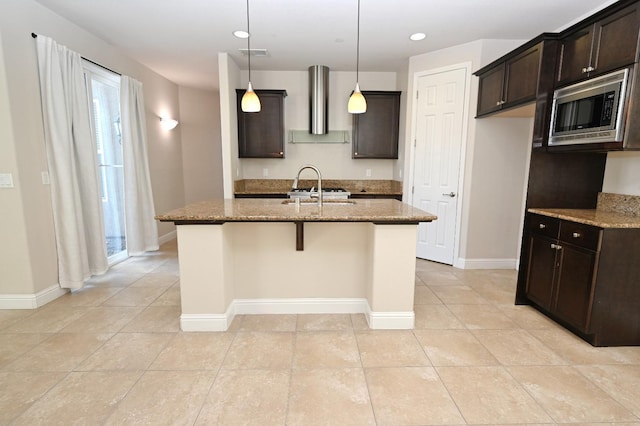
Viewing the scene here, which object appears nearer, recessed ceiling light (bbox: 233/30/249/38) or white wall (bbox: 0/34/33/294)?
white wall (bbox: 0/34/33/294)

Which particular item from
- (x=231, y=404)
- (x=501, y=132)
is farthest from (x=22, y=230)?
(x=501, y=132)

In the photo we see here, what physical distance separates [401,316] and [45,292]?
10.3 feet

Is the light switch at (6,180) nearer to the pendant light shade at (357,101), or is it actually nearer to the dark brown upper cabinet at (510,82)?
the pendant light shade at (357,101)

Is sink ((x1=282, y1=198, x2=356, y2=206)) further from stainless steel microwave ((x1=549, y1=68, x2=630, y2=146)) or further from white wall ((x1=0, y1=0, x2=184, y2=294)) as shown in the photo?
white wall ((x1=0, y1=0, x2=184, y2=294))

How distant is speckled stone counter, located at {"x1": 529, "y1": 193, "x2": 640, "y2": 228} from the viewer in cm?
205

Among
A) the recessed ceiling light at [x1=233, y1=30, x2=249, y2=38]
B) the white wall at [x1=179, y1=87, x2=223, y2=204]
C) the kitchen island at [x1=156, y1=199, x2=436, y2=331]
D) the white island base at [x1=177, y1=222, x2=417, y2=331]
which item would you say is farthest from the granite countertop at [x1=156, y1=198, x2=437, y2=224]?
the white wall at [x1=179, y1=87, x2=223, y2=204]

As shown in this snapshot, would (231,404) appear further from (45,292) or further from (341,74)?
(341,74)

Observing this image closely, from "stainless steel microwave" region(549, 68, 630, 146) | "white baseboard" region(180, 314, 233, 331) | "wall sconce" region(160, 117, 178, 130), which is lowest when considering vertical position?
"white baseboard" region(180, 314, 233, 331)

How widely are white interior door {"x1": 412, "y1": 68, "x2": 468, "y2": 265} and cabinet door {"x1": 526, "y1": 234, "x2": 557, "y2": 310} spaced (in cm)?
121

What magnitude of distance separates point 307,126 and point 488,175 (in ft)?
8.65

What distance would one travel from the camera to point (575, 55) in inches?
93.0

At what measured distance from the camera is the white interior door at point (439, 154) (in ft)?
12.4

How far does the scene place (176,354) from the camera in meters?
2.08

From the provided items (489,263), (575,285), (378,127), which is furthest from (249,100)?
(489,263)
